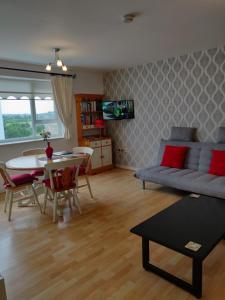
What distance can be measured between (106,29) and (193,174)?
242 centimetres

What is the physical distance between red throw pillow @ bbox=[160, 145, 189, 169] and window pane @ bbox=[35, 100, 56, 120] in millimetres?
2530

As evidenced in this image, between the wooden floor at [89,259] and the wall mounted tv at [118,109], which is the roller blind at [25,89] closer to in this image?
the wall mounted tv at [118,109]

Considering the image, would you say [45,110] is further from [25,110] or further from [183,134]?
[183,134]

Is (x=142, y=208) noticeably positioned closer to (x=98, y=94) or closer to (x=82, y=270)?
(x=82, y=270)

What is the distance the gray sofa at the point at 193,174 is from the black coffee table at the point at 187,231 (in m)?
0.76

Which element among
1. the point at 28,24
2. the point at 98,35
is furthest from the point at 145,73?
the point at 28,24

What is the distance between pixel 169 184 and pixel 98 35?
2.32 metres

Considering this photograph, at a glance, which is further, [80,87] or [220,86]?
[80,87]

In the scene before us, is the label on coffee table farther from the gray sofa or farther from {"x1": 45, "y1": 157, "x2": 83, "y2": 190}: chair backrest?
{"x1": 45, "y1": 157, "x2": 83, "y2": 190}: chair backrest

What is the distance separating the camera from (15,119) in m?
4.34

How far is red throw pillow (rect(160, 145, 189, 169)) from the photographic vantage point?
3.94 m

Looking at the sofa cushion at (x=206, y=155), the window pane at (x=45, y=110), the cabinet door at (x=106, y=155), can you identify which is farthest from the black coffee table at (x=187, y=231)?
the window pane at (x=45, y=110)

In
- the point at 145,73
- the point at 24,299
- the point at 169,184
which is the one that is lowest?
the point at 24,299

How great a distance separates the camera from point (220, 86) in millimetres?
3723
